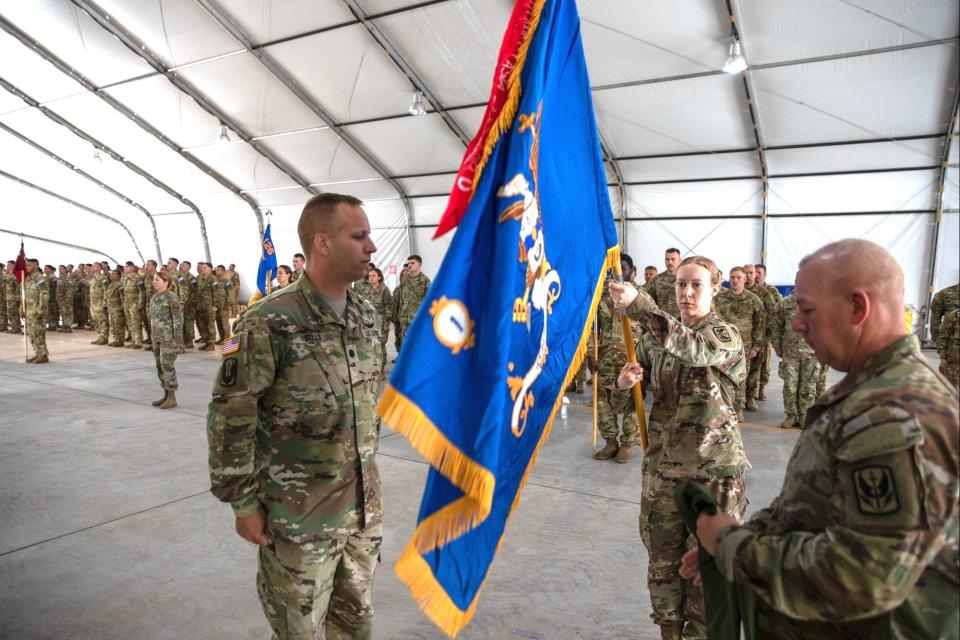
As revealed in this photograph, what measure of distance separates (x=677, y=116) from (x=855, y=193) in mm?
4253

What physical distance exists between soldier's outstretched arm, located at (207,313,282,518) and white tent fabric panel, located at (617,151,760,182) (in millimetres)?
13145

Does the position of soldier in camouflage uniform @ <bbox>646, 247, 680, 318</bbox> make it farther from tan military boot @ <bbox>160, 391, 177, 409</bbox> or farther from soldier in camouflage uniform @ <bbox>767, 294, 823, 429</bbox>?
tan military boot @ <bbox>160, 391, 177, 409</bbox>

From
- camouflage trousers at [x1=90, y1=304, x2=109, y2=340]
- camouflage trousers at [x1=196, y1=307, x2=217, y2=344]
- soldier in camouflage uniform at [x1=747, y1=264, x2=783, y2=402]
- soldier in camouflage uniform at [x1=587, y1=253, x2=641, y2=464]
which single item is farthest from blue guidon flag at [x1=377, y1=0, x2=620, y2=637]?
camouflage trousers at [x1=90, y1=304, x2=109, y2=340]

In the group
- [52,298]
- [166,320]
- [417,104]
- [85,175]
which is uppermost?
[85,175]

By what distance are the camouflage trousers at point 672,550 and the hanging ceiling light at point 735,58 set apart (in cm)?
848

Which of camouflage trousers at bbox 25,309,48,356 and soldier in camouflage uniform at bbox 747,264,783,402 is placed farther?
camouflage trousers at bbox 25,309,48,356

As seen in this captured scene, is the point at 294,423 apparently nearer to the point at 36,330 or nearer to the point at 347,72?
the point at 36,330

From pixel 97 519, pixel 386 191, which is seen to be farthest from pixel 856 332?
pixel 386 191

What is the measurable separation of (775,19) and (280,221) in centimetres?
1642

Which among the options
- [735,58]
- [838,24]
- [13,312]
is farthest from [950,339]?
[13,312]

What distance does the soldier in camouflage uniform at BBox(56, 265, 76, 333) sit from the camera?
1686cm

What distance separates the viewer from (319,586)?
6.53ft

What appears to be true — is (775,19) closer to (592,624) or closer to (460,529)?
(592,624)

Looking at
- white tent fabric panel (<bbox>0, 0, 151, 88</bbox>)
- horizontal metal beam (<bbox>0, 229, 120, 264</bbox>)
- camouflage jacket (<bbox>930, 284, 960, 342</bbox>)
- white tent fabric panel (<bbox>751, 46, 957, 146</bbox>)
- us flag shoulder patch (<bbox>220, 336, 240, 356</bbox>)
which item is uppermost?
white tent fabric panel (<bbox>0, 0, 151, 88</bbox>)
